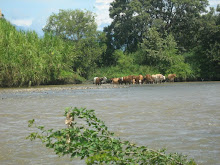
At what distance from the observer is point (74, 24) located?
1591 inches

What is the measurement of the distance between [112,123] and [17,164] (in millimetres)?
3914

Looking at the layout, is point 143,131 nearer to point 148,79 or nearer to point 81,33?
point 148,79

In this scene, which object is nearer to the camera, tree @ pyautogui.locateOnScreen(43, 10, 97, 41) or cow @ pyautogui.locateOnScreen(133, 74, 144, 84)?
cow @ pyautogui.locateOnScreen(133, 74, 144, 84)

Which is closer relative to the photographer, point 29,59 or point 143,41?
point 29,59

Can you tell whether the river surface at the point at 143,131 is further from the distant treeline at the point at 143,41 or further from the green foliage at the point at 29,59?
the distant treeline at the point at 143,41

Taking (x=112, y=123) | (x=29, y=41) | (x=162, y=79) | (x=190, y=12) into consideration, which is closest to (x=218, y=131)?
(x=112, y=123)

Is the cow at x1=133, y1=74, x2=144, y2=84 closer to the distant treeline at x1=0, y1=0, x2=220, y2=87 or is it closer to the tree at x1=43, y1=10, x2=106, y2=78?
the distant treeline at x1=0, y1=0, x2=220, y2=87

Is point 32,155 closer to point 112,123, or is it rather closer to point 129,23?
point 112,123

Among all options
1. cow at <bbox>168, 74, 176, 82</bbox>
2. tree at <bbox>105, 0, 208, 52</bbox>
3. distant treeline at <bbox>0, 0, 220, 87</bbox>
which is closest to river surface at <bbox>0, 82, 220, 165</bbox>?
distant treeline at <bbox>0, 0, 220, 87</bbox>

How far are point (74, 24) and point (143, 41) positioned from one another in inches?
302

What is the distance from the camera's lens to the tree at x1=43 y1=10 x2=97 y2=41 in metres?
40.4

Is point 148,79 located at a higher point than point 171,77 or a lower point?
lower

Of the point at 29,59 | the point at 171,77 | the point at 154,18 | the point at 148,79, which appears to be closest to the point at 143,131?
the point at 29,59

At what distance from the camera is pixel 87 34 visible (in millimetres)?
40219
